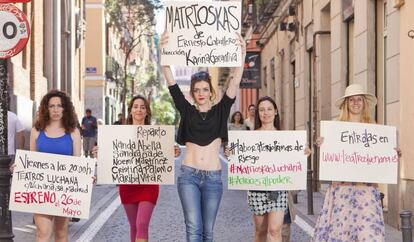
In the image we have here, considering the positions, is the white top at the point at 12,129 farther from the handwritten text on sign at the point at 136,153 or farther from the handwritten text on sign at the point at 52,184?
the handwritten text on sign at the point at 52,184

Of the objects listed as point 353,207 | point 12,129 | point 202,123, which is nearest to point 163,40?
point 202,123

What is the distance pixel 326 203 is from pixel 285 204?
385 mm

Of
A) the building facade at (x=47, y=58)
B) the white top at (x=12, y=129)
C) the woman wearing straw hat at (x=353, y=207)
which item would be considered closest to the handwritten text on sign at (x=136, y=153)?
the woman wearing straw hat at (x=353, y=207)

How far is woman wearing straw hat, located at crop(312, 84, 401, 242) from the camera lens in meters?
7.35

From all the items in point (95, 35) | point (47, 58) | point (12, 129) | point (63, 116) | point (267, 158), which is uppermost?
point (95, 35)

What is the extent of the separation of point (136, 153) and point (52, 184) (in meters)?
0.96

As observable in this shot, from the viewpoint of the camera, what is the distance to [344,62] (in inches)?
653

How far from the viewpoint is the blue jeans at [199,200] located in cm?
683

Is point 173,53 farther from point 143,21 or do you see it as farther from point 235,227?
point 143,21

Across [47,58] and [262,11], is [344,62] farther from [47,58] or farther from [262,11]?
[262,11]

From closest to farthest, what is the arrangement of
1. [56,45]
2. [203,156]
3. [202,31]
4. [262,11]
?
[203,156] → [202,31] → [56,45] → [262,11]

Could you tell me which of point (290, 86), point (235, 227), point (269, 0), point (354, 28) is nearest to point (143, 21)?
point (269, 0)

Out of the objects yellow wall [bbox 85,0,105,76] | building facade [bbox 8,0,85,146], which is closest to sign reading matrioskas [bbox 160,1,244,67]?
building facade [bbox 8,0,85,146]

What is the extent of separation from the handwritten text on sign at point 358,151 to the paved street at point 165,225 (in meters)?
3.05
